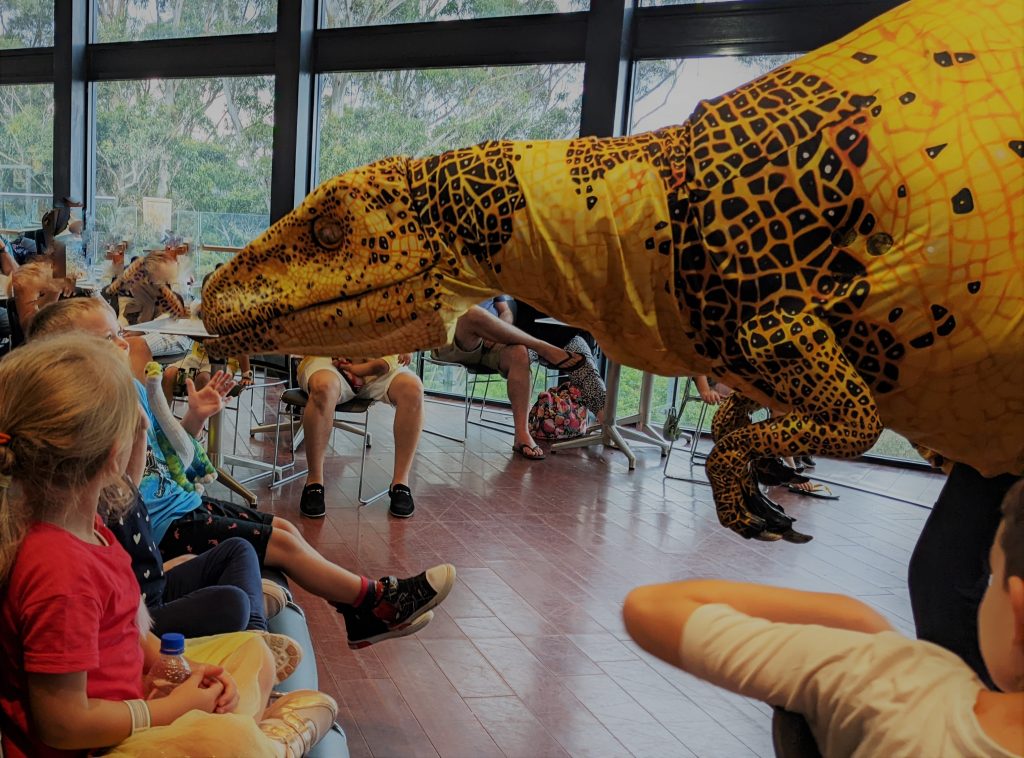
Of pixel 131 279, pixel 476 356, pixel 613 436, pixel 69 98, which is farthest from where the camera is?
pixel 69 98

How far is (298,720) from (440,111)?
22.5 ft

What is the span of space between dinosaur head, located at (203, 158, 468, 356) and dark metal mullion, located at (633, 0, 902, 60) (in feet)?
18.8

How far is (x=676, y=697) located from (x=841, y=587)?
1.47 m

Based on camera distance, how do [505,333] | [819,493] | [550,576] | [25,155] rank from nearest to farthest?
[550,576], [505,333], [819,493], [25,155]

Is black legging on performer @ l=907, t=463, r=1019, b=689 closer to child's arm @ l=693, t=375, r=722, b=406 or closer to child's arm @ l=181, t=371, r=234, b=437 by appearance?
child's arm @ l=181, t=371, r=234, b=437

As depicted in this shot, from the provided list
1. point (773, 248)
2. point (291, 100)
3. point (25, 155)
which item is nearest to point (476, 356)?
point (291, 100)

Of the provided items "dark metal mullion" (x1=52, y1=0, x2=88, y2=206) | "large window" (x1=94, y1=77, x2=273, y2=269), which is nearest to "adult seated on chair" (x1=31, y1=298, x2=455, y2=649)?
"large window" (x1=94, y1=77, x2=273, y2=269)

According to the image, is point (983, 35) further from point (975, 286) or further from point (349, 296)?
point (349, 296)

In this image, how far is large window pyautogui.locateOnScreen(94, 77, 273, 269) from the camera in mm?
9219

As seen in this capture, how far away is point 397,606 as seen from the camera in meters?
3.01

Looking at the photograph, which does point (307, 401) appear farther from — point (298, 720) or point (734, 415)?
point (734, 415)

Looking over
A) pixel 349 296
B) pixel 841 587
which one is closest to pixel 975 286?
pixel 349 296

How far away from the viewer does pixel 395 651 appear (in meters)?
3.41

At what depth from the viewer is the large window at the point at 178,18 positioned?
916 cm
